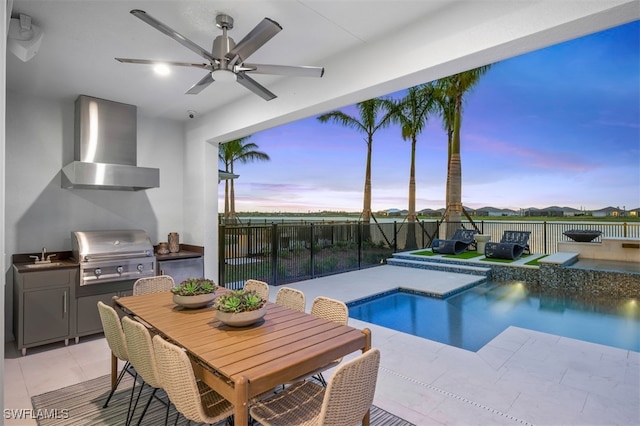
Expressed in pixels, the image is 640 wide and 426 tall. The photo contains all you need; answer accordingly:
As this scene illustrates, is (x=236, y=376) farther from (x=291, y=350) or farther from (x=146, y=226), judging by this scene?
(x=146, y=226)

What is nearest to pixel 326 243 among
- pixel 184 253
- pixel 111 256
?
pixel 184 253

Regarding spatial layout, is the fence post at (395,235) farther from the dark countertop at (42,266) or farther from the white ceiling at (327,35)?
the dark countertop at (42,266)

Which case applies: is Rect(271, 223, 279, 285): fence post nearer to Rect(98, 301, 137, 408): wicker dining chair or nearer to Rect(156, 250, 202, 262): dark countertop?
Rect(156, 250, 202, 262): dark countertop

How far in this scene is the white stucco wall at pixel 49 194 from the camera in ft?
13.1

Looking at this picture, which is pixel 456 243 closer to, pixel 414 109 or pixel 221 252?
pixel 414 109

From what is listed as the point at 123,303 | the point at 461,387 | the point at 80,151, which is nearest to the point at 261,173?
the point at 80,151

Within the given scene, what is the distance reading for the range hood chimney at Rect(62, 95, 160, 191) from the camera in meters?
3.97

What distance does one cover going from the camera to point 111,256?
13.2 feet

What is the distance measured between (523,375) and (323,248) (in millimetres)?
4893

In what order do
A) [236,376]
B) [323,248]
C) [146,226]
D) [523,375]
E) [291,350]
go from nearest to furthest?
1. [236,376]
2. [291,350]
3. [523,375]
4. [146,226]
5. [323,248]

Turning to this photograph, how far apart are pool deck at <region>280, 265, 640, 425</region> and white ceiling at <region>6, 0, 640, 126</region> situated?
8.24 feet

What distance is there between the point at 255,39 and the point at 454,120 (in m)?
10.0

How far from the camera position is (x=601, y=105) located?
1172 cm

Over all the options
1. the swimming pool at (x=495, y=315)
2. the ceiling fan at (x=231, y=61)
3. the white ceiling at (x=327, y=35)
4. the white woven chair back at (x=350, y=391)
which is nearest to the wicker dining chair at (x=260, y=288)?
the white woven chair back at (x=350, y=391)
